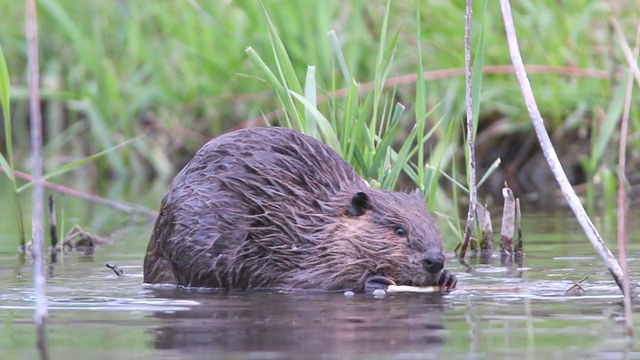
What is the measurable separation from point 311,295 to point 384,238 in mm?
333

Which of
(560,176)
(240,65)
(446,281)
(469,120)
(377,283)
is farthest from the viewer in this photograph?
(240,65)

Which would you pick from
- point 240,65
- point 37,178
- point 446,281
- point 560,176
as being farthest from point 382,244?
point 240,65

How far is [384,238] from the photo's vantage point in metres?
4.22

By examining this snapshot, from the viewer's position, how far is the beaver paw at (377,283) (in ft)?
13.6

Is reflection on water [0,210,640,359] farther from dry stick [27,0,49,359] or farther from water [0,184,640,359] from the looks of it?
dry stick [27,0,49,359]

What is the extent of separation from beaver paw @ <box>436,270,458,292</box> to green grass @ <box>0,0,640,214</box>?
318cm

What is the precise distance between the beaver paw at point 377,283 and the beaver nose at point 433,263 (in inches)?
5.9

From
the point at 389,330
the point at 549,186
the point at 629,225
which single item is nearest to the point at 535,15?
the point at 549,186

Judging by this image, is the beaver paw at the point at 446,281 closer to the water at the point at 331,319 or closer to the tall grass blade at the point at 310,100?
the water at the point at 331,319

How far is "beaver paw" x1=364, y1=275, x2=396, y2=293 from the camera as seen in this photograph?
4.15 m

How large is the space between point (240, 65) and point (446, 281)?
620 cm

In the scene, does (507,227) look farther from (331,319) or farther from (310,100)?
(331,319)

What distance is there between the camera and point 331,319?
3.47 m

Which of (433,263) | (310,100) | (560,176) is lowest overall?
(433,263)
